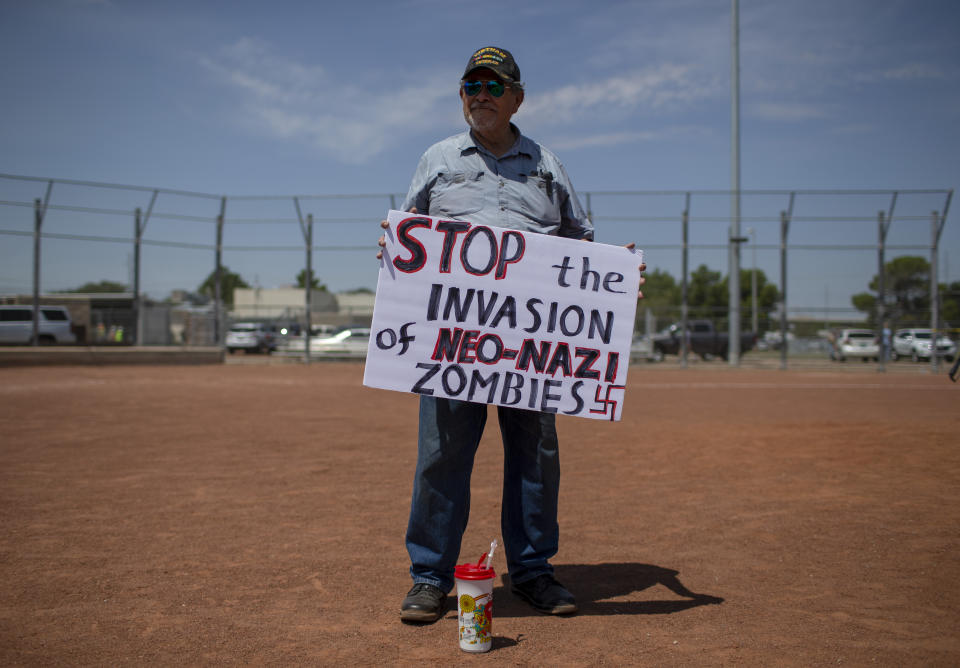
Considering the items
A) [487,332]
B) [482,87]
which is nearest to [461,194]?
[482,87]

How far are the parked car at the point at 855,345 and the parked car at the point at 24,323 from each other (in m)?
21.4

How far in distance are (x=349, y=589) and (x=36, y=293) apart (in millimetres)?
17647

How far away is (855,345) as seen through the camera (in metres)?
24.6

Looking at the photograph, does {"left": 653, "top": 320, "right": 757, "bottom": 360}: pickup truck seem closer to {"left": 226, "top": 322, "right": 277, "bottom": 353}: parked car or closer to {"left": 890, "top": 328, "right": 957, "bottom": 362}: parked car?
{"left": 890, "top": 328, "right": 957, "bottom": 362}: parked car

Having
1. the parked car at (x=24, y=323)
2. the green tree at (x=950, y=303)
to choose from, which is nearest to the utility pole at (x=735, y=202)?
the green tree at (x=950, y=303)

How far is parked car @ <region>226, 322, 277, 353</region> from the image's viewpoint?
2402cm

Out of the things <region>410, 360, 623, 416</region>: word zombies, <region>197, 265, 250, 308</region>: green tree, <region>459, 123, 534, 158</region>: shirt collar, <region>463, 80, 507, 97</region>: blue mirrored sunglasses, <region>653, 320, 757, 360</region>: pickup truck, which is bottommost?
<region>410, 360, 623, 416</region>: word zombies

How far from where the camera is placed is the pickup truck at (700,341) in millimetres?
→ 23922

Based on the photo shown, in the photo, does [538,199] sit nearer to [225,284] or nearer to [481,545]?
[481,545]

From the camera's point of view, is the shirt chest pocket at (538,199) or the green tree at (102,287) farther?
the green tree at (102,287)

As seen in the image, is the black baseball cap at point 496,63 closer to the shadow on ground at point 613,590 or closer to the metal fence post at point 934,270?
the shadow on ground at point 613,590

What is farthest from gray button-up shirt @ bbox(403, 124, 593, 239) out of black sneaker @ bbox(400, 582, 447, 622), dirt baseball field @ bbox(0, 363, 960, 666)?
dirt baseball field @ bbox(0, 363, 960, 666)

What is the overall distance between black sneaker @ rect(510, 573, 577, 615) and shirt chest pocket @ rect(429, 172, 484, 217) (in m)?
1.47

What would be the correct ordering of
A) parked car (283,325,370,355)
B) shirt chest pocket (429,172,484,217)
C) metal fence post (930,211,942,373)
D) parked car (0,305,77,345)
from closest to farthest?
1. shirt chest pocket (429,172,484,217)
2. parked car (0,305,77,345)
3. metal fence post (930,211,942,373)
4. parked car (283,325,370,355)
